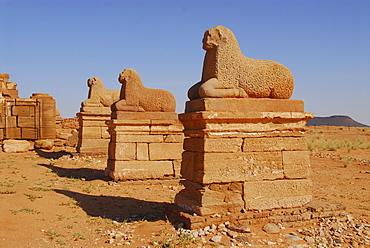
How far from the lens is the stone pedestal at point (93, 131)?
13117mm

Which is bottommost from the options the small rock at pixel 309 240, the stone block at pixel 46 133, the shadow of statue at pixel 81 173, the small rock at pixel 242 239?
the small rock at pixel 309 240

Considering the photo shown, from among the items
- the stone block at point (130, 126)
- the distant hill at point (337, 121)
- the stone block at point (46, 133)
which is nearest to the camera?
the stone block at point (130, 126)

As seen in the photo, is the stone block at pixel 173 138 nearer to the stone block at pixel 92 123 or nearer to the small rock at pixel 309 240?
the stone block at pixel 92 123

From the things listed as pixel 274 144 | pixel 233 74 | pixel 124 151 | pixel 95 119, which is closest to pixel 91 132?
pixel 95 119

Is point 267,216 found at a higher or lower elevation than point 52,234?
higher

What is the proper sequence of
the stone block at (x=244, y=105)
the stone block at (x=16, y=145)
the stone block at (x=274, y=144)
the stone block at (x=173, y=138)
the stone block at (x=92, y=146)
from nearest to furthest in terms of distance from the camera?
the stone block at (x=244, y=105) → the stone block at (x=274, y=144) → the stone block at (x=173, y=138) → the stone block at (x=92, y=146) → the stone block at (x=16, y=145)

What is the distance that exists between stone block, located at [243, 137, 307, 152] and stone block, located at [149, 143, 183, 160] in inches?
161

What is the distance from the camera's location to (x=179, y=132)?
366 inches

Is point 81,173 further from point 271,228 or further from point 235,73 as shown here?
point 271,228

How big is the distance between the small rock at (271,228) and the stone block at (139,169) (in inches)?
173

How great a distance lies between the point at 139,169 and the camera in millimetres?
8891

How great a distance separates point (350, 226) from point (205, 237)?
2123 mm

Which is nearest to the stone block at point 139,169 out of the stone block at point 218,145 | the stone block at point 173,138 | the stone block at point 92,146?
the stone block at point 173,138

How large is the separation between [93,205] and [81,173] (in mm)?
3721
